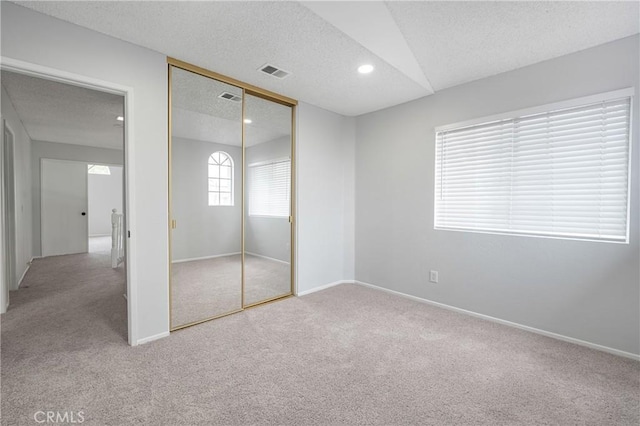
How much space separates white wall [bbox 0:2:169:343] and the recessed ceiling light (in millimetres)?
1826

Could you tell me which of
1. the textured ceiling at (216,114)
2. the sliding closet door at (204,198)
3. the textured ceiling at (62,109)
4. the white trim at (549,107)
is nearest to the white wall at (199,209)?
the sliding closet door at (204,198)

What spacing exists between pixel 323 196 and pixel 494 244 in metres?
2.18

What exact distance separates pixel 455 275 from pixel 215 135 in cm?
321

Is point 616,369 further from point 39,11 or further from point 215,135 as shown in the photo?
point 39,11

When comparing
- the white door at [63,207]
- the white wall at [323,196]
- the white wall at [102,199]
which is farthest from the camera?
the white wall at [102,199]

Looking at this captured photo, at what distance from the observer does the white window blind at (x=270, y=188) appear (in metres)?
3.50

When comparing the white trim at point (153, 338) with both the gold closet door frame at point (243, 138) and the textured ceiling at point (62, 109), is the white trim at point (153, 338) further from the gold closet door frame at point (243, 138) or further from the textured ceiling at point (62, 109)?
the textured ceiling at point (62, 109)

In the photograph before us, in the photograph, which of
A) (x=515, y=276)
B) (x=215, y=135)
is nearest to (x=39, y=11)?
(x=215, y=135)

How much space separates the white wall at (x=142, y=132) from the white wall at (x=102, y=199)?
30.5ft

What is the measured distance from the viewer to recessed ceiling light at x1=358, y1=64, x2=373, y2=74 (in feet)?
8.99

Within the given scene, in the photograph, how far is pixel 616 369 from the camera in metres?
2.13

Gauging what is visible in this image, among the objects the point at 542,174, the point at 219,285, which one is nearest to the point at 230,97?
the point at 219,285

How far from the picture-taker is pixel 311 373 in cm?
205

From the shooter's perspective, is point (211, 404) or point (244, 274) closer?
point (211, 404)
